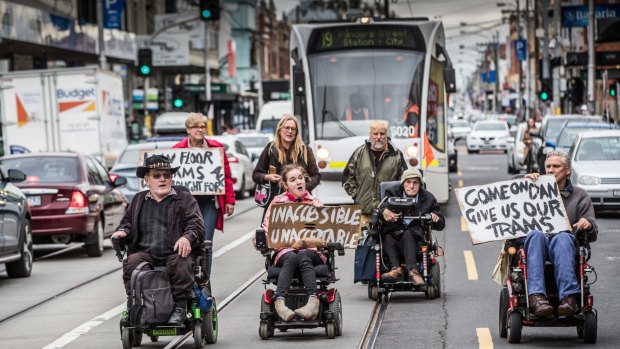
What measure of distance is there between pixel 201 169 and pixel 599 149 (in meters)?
13.0

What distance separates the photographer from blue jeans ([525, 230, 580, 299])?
1036 centimetres

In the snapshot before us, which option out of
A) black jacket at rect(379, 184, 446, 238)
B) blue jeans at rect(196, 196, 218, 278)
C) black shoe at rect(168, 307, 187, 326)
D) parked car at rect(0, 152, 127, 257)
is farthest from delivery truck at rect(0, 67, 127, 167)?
black shoe at rect(168, 307, 187, 326)

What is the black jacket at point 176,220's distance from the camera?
1078 cm

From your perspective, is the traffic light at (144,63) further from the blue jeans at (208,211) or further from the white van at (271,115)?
the blue jeans at (208,211)

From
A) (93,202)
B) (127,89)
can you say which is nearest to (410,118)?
(93,202)

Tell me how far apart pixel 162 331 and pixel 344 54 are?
1447 centimetres

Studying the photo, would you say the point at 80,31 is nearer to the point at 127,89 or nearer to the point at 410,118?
the point at 127,89

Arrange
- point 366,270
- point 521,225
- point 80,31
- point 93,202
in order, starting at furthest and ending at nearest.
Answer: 1. point 80,31
2. point 93,202
3. point 366,270
4. point 521,225

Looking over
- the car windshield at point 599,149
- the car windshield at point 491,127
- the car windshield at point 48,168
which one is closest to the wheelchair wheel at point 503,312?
the car windshield at point 48,168

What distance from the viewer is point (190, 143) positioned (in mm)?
14383

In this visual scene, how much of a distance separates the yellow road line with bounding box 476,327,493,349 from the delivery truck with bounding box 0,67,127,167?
20898mm

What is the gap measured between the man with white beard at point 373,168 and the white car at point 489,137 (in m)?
46.7

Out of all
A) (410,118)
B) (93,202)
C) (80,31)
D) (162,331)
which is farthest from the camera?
(80,31)

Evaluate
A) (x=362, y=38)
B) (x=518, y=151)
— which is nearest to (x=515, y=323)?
(x=362, y=38)
